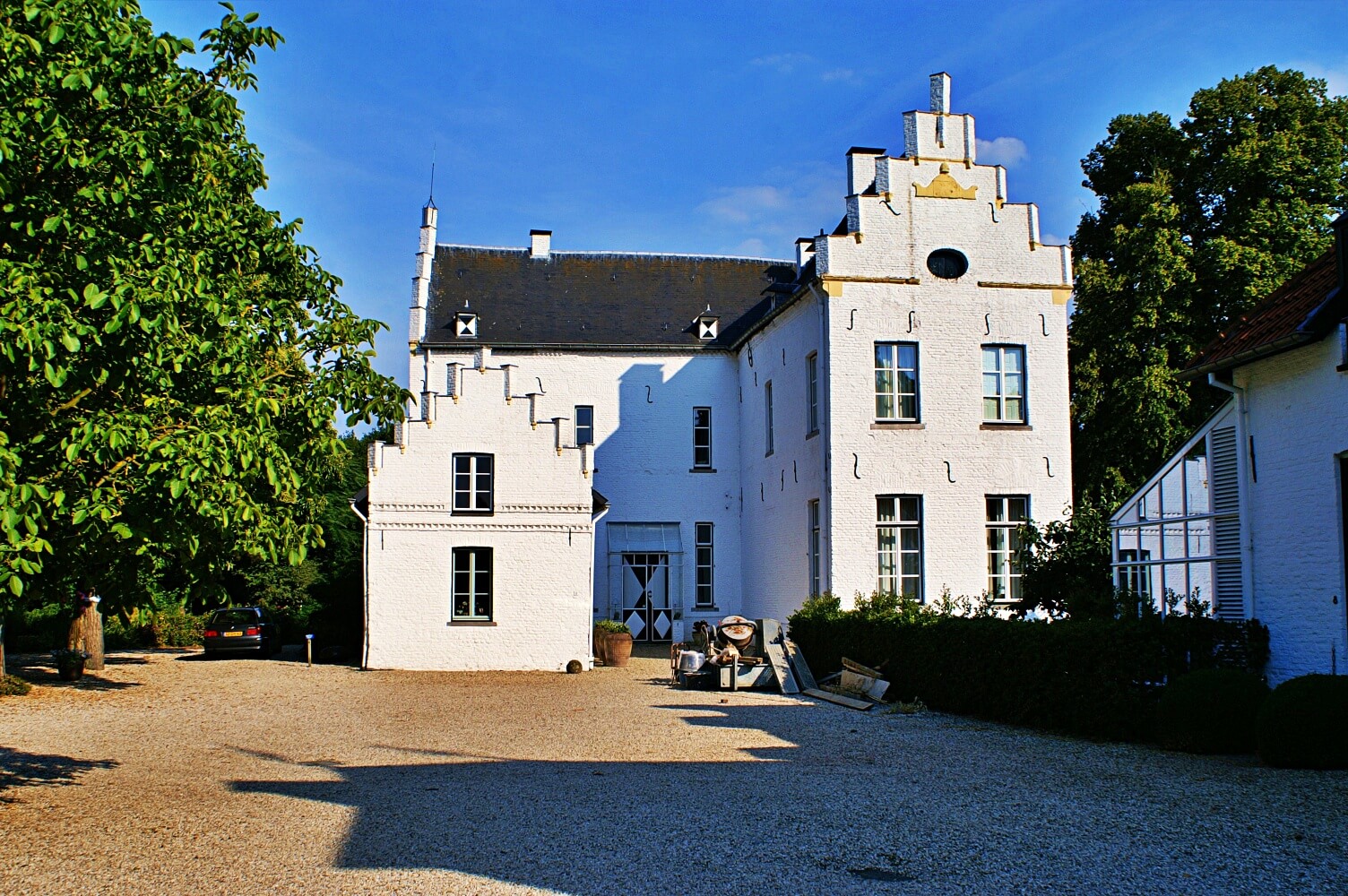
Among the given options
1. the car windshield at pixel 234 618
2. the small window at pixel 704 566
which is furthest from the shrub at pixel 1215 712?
the car windshield at pixel 234 618

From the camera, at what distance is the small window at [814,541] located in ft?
73.6

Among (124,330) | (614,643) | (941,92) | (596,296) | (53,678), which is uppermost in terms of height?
(941,92)

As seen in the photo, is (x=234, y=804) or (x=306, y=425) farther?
(x=234, y=804)

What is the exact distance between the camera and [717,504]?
29.8 meters

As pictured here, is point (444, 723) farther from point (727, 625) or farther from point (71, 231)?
point (71, 231)

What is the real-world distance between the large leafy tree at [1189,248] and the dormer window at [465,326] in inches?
586

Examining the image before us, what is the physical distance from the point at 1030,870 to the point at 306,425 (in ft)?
18.6

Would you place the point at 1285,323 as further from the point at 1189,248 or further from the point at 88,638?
the point at 88,638

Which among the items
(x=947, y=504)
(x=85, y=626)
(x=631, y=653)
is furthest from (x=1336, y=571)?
(x=85, y=626)

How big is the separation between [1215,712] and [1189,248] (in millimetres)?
16812

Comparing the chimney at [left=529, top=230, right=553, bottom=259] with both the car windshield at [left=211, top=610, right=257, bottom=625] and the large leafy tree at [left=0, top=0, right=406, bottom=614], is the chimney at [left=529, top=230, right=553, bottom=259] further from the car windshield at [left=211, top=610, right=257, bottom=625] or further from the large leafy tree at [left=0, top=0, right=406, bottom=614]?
the large leafy tree at [left=0, top=0, right=406, bottom=614]

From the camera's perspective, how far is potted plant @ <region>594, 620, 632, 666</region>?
78.7 feet

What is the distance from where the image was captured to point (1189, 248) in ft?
83.4

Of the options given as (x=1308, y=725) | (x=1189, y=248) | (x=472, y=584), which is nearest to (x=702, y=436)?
(x=472, y=584)
